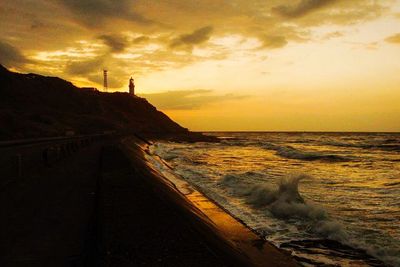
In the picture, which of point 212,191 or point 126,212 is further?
point 212,191

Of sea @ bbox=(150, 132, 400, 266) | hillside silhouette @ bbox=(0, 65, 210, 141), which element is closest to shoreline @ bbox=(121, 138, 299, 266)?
sea @ bbox=(150, 132, 400, 266)

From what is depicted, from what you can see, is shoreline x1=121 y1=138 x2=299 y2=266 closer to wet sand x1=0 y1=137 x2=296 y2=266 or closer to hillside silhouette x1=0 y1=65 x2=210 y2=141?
wet sand x1=0 y1=137 x2=296 y2=266

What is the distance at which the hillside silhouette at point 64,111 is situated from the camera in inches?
2431

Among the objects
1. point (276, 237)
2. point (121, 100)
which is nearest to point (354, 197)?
point (276, 237)

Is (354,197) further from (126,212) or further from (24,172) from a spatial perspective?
(24,172)

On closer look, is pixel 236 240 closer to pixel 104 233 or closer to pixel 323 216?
pixel 104 233

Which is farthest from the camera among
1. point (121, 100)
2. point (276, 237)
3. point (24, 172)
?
point (121, 100)

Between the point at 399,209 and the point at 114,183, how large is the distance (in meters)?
9.56

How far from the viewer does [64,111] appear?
125 meters

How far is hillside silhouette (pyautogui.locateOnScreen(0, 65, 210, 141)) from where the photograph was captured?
203ft

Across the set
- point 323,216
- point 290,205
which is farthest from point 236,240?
point 290,205

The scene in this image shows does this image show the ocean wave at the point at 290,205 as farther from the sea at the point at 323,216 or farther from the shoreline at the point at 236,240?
the shoreline at the point at 236,240

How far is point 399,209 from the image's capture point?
14.0 m

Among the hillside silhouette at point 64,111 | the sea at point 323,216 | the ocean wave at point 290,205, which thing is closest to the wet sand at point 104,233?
the sea at point 323,216
